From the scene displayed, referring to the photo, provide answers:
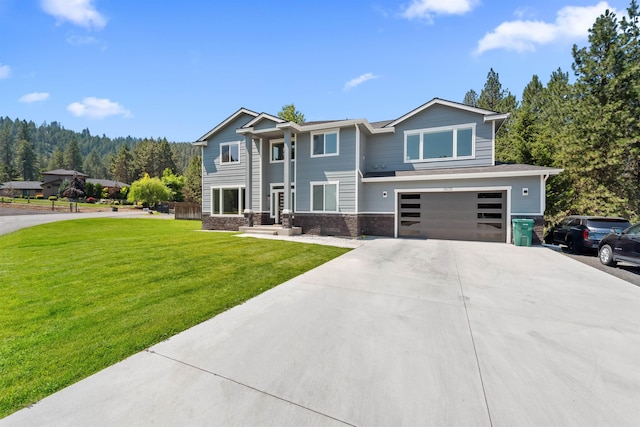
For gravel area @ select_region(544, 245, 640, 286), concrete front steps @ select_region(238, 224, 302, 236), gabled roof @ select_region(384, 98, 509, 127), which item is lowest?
gravel area @ select_region(544, 245, 640, 286)

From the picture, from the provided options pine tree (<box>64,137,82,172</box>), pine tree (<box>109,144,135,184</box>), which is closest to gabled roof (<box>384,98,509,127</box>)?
pine tree (<box>109,144,135,184</box>)

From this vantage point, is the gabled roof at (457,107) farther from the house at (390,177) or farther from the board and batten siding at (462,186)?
the board and batten siding at (462,186)

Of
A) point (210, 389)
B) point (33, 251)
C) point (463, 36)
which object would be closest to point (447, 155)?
point (463, 36)

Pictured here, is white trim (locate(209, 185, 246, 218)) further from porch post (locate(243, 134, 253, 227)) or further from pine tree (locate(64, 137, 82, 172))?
pine tree (locate(64, 137, 82, 172))

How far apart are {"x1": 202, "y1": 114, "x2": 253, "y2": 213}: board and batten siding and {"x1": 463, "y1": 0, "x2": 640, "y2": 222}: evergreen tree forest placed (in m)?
18.2

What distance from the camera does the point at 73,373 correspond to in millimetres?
2516

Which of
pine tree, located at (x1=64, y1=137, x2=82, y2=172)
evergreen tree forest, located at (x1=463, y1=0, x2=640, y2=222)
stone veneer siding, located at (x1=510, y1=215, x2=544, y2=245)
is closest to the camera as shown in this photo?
stone veneer siding, located at (x1=510, y1=215, x2=544, y2=245)

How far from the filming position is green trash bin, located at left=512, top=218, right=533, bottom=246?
1087cm

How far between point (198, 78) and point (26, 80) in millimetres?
7700

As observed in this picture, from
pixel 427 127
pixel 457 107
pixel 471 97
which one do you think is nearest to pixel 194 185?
pixel 427 127

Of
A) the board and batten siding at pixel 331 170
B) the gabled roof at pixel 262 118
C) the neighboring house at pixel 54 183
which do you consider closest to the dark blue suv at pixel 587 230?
the board and batten siding at pixel 331 170

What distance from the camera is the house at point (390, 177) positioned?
11992 millimetres

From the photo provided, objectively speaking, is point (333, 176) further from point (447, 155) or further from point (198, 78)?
point (198, 78)

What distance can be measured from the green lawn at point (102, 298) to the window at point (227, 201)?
294 inches
